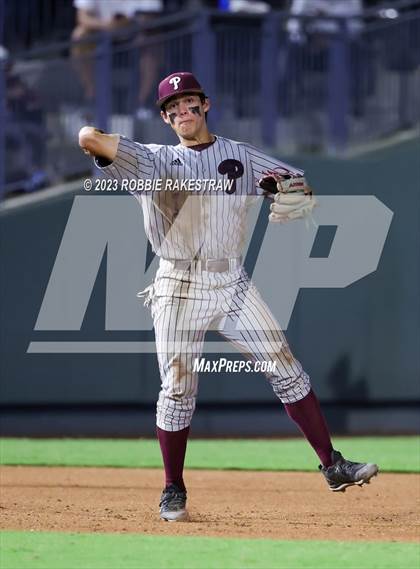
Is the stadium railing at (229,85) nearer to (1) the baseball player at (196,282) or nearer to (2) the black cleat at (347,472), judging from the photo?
(1) the baseball player at (196,282)

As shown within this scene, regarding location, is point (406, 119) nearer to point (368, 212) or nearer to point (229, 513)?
point (368, 212)

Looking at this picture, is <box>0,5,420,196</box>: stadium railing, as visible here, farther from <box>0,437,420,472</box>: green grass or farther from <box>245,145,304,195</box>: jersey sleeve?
<box>245,145,304,195</box>: jersey sleeve

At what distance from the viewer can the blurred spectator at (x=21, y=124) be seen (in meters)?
9.70

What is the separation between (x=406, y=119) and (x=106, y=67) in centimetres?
254

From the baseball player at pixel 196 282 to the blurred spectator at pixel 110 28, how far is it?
13.3ft

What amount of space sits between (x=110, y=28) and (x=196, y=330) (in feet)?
18.5

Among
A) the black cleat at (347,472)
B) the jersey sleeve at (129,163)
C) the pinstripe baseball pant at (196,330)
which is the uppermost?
the jersey sleeve at (129,163)

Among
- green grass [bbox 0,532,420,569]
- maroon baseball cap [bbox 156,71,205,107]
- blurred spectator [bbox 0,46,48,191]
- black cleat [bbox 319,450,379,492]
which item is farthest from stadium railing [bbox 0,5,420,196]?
green grass [bbox 0,532,420,569]

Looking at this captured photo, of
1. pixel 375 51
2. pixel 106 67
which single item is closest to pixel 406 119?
pixel 375 51

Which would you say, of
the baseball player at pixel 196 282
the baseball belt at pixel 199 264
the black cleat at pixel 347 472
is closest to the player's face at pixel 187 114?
the baseball player at pixel 196 282

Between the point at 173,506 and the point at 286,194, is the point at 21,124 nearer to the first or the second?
the point at 286,194

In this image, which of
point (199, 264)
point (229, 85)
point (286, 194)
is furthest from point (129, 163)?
point (229, 85)

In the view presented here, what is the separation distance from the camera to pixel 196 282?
227 inches

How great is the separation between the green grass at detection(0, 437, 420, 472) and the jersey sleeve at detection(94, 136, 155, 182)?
323cm
